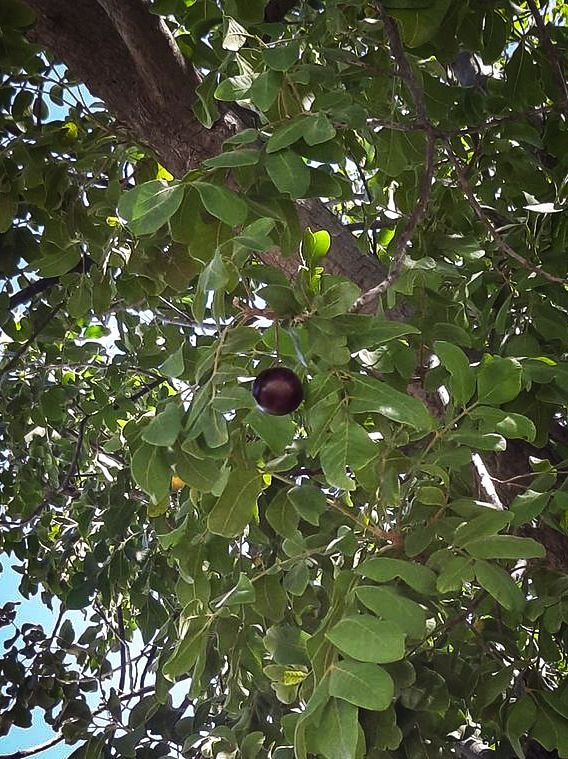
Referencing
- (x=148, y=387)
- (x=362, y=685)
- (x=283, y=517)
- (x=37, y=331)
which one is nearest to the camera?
(x=362, y=685)

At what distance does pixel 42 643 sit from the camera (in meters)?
2.71

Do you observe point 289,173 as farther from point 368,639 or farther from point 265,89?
point 368,639

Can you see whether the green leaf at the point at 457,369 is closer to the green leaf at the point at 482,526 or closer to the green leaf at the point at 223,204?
the green leaf at the point at 482,526

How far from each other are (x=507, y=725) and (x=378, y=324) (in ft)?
2.02

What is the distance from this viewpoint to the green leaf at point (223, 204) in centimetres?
92

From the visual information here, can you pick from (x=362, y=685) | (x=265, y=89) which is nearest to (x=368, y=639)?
(x=362, y=685)

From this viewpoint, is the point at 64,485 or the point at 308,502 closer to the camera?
the point at 308,502

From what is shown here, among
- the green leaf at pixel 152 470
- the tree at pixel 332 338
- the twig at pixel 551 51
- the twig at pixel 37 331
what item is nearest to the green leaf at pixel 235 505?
the tree at pixel 332 338

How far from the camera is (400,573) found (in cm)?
100

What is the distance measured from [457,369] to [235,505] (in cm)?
31

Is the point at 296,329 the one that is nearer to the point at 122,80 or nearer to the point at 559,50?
the point at 122,80

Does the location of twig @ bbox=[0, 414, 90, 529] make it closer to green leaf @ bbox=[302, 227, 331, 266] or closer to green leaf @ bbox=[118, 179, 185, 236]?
green leaf @ bbox=[302, 227, 331, 266]

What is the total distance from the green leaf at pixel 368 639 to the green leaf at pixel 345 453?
0.47 feet

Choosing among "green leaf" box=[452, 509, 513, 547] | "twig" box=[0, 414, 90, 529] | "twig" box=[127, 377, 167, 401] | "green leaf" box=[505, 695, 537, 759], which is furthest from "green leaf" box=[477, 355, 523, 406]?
"twig" box=[0, 414, 90, 529]
